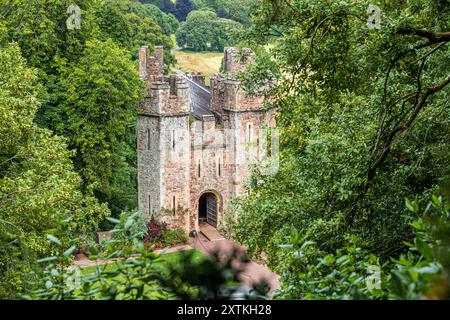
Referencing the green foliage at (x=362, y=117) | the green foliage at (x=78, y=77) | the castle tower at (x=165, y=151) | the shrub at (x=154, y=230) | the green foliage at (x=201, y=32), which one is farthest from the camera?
the green foliage at (x=201, y=32)

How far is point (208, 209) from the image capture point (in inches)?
1364

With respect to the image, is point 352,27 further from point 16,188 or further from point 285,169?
point 16,188

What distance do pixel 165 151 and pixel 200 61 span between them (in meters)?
28.7

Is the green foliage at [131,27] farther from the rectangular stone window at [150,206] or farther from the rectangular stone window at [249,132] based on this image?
the rectangular stone window at [150,206]

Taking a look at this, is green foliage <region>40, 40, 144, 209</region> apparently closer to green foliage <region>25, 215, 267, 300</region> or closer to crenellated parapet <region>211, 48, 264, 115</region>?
crenellated parapet <region>211, 48, 264, 115</region>

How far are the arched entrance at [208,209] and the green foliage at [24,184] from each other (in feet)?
46.2

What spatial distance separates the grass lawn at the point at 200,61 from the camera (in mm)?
58250

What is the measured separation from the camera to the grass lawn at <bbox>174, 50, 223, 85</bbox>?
191 feet

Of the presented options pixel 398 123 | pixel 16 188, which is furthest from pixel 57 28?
pixel 398 123

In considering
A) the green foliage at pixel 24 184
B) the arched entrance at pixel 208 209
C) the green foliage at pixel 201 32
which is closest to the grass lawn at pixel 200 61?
the green foliage at pixel 201 32

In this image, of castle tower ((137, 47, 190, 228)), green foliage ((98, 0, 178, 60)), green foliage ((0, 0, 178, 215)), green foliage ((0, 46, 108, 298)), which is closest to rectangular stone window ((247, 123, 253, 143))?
castle tower ((137, 47, 190, 228))

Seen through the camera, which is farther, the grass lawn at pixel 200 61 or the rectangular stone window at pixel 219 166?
the grass lawn at pixel 200 61

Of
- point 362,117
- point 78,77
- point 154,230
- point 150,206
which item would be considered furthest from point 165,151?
Answer: point 362,117

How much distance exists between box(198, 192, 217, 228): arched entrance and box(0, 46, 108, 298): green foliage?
14.1 metres
